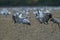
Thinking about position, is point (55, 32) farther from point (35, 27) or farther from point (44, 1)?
point (44, 1)

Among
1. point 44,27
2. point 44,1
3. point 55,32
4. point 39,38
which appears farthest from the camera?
point 44,1

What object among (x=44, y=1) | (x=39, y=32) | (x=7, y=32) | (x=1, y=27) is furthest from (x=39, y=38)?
(x=44, y=1)

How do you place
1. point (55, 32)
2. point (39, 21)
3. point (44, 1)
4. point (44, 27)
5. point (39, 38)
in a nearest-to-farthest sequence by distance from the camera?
point (39, 38)
point (55, 32)
point (44, 27)
point (39, 21)
point (44, 1)

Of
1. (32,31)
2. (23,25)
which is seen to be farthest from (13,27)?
(32,31)

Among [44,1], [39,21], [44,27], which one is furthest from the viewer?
[44,1]

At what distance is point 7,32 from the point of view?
364 cm

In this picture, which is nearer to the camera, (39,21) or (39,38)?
(39,38)

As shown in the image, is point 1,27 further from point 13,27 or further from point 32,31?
point 32,31

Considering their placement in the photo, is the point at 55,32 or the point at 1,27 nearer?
the point at 55,32

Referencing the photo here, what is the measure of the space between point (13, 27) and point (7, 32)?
0.36 metres

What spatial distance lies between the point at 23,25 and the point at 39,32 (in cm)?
54

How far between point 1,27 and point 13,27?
0.72ft

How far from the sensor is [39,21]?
441 centimetres

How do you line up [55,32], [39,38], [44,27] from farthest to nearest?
[44,27]
[55,32]
[39,38]
